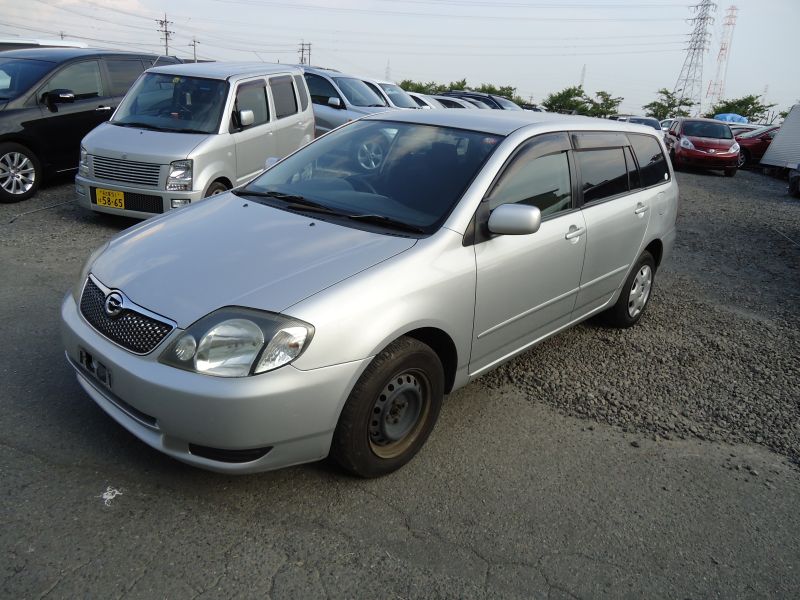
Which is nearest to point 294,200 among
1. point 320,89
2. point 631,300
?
point 631,300

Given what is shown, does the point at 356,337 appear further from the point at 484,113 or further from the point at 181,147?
the point at 181,147

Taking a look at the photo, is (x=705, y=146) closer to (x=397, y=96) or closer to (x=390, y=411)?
(x=397, y=96)

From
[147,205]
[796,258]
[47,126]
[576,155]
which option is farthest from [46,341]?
[796,258]

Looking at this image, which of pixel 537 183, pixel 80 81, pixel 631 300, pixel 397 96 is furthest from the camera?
pixel 397 96

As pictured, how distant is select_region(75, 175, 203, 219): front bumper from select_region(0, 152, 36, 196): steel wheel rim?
1469 mm

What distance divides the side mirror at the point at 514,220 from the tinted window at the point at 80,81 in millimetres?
6975

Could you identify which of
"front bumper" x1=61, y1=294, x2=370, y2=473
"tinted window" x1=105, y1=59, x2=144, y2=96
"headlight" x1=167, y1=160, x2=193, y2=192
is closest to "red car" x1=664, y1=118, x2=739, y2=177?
"tinted window" x1=105, y1=59, x2=144, y2=96

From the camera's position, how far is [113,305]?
2.74m

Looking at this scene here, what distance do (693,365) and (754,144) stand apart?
Result: 1882cm

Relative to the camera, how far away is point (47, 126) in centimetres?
769

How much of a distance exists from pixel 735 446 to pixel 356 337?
2430 millimetres

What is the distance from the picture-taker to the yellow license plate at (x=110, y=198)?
21.2 feet

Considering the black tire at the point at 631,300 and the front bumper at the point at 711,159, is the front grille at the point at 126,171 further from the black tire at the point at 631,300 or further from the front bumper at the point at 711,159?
the front bumper at the point at 711,159

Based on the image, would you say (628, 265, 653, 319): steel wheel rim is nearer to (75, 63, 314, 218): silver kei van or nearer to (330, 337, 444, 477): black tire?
(330, 337, 444, 477): black tire
